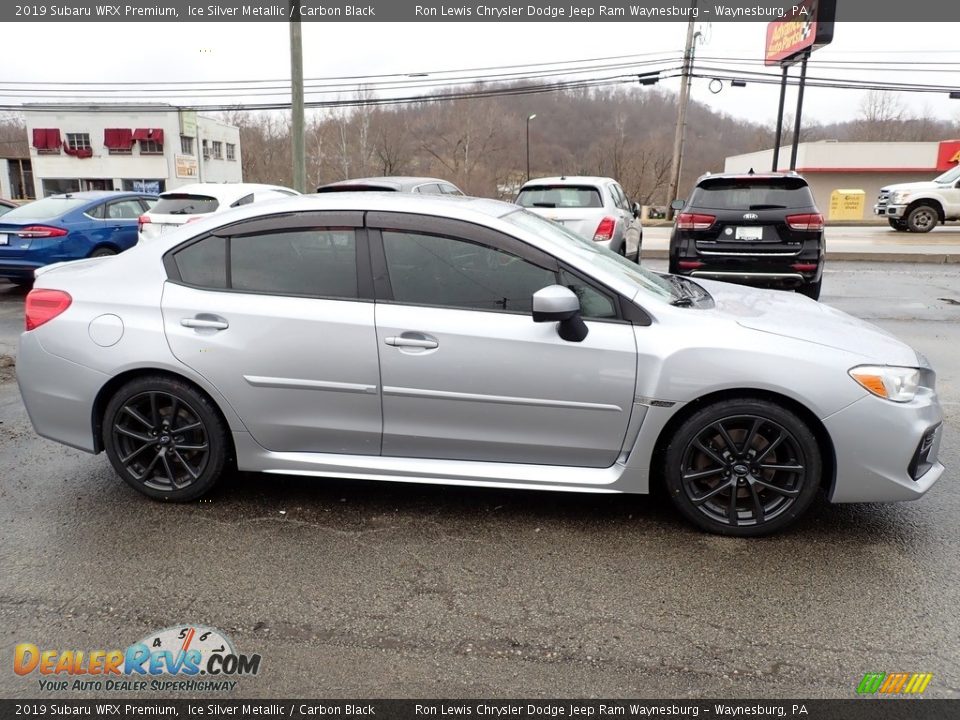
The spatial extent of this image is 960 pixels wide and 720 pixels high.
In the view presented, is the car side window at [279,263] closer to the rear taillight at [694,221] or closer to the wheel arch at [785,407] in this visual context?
the wheel arch at [785,407]

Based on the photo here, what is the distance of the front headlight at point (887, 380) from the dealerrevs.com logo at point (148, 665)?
9.21 ft

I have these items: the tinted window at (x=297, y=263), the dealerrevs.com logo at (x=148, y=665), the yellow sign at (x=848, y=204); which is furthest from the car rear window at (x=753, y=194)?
the yellow sign at (x=848, y=204)

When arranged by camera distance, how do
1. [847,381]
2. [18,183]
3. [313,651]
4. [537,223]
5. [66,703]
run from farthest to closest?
[18,183] → [537,223] → [847,381] → [313,651] → [66,703]

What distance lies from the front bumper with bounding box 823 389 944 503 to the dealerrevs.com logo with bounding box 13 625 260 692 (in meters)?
2.64

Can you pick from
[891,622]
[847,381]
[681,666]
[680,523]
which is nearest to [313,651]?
[681,666]

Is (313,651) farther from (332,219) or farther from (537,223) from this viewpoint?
(537,223)

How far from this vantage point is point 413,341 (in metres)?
3.52

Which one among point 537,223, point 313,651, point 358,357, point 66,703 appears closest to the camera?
point 66,703

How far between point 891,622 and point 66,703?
303 centimetres

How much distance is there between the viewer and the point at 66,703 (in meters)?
2.47

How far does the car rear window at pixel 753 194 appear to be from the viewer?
8477 millimetres

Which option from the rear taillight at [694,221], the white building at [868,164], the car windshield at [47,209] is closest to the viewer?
the rear taillight at [694,221]

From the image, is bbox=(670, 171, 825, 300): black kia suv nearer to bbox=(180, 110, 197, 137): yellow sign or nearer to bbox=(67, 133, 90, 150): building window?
bbox=(180, 110, 197, 137): yellow sign

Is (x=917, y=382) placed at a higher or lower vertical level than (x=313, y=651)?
higher
